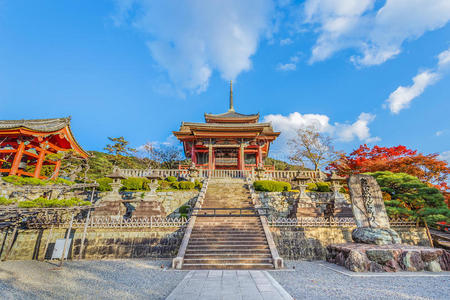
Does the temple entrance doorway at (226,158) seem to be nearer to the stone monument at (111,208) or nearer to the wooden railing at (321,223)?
the stone monument at (111,208)

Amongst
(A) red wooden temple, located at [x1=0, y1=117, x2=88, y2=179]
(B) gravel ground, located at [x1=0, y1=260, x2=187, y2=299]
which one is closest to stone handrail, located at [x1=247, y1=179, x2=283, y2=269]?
(B) gravel ground, located at [x1=0, y1=260, x2=187, y2=299]

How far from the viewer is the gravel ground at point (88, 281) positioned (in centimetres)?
490

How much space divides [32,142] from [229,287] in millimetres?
19131

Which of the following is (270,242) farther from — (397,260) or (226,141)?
(226,141)

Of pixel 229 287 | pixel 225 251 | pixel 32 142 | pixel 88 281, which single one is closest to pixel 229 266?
pixel 225 251

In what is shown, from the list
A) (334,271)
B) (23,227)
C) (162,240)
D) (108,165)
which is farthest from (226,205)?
(108,165)

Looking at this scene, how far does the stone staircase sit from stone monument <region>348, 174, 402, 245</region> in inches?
163

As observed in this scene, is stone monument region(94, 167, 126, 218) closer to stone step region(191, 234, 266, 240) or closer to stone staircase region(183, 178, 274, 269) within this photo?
stone staircase region(183, 178, 274, 269)

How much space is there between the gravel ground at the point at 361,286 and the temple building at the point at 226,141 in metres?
12.9

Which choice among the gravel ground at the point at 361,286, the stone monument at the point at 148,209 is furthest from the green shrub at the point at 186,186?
the gravel ground at the point at 361,286

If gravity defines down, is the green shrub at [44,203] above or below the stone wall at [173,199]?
below

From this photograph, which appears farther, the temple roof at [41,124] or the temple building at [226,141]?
the temple building at [226,141]

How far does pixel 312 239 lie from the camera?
10.2 metres

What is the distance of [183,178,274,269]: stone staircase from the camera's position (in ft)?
25.1
